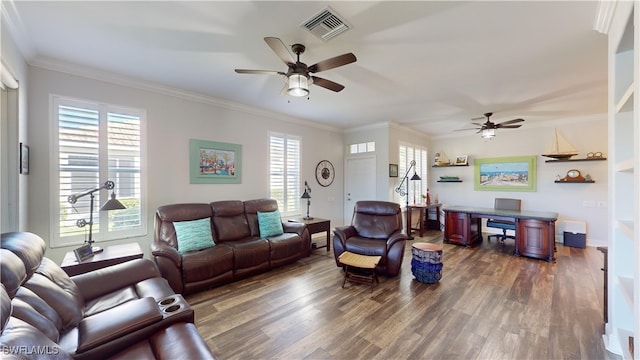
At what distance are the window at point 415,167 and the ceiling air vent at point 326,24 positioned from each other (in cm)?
445

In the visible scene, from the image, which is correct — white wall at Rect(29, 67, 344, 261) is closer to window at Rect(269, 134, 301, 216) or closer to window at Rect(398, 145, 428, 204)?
window at Rect(269, 134, 301, 216)

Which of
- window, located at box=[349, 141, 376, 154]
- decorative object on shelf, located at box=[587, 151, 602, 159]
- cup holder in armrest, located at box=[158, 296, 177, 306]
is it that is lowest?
cup holder in armrest, located at box=[158, 296, 177, 306]

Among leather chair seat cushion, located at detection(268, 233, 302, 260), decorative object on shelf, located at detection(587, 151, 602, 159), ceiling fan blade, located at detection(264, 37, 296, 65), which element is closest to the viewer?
ceiling fan blade, located at detection(264, 37, 296, 65)

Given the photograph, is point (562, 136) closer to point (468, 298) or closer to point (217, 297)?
point (468, 298)

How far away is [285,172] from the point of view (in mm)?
5285

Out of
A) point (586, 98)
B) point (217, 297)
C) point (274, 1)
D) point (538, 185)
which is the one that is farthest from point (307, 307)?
point (538, 185)

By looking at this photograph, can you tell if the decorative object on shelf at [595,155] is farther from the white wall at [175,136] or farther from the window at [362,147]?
the white wall at [175,136]

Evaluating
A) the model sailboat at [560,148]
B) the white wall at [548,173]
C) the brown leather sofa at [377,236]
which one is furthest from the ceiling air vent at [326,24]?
the white wall at [548,173]

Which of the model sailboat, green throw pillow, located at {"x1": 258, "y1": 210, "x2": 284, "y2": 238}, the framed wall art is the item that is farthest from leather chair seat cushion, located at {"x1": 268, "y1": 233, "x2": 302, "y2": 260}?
the model sailboat

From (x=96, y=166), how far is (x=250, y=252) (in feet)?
7.31

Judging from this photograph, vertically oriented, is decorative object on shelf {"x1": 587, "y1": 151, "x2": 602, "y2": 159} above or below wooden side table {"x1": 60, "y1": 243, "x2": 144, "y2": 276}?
above

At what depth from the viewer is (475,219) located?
5332mm

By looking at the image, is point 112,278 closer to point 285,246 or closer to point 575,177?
point 285,246

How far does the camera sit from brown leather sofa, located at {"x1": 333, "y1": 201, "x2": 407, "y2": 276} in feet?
11.5
